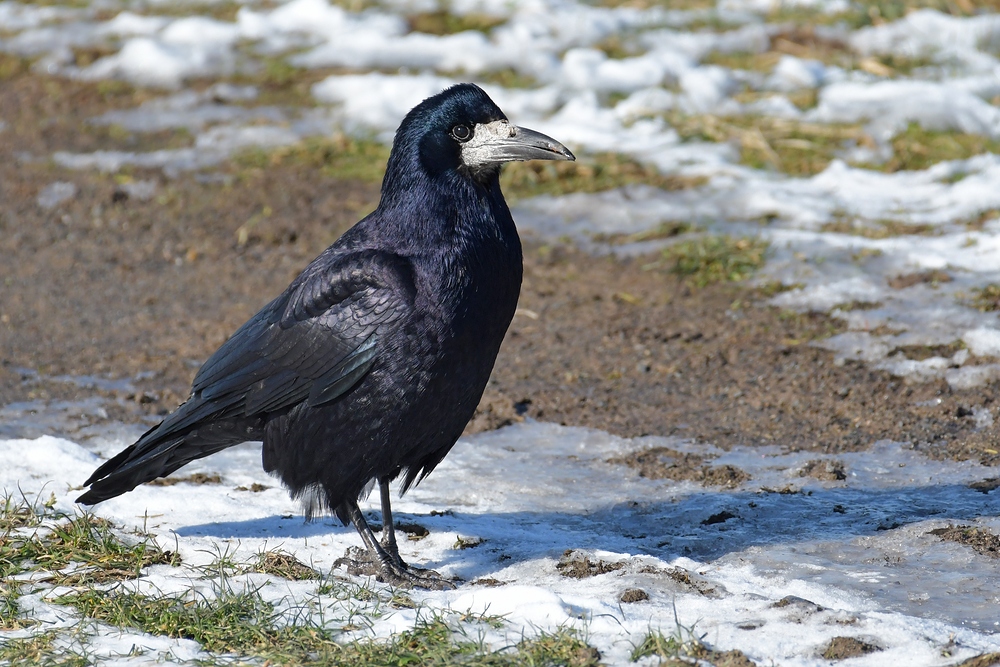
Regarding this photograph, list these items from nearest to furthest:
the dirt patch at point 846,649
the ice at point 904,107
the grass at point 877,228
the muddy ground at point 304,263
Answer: the dirt patch at point 846,649, the muddy ground at point 304,263, the grass at point 877,228, the ice at point 904,107

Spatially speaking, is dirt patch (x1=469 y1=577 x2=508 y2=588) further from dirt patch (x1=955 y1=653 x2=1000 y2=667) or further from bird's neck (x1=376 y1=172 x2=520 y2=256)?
dirt patch (x1=955 y1=653 x2=1000 y2=667)

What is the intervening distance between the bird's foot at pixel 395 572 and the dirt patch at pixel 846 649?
1.31 meters

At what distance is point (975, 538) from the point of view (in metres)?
4.08

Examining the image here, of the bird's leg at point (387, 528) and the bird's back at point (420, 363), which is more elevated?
the bird's back at point (420, 363)

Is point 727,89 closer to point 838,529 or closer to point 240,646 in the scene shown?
point 838,529

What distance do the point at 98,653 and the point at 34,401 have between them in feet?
8.87

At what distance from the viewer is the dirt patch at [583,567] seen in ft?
12.8

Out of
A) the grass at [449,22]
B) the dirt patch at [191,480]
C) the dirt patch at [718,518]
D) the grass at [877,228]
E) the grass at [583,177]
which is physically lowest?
the dirt patch at [718,518]

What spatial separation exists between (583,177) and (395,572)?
474 centimetres

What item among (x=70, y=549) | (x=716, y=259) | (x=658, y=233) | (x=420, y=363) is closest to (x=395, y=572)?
(x=420, y=363)

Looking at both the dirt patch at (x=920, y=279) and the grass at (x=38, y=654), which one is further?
the dirt patch at (x=920, y=279)

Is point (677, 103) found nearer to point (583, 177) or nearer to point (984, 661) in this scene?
point (583, 177)

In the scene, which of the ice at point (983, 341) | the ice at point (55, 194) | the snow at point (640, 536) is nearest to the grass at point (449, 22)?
the ice at point (55, 194)

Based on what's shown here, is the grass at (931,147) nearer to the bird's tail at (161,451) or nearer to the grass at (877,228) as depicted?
the grass at (877,228)
